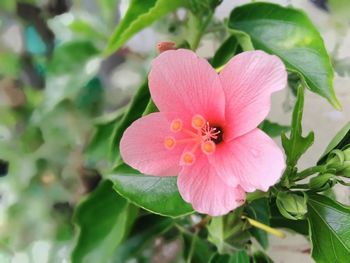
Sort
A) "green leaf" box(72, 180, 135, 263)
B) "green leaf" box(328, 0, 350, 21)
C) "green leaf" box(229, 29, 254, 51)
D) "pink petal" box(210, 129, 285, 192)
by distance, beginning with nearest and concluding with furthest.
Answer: "pink petal" box(210, 129, 285, 192) < "green leaf" box(229, 29, 254, 51) < "green leaf" box(72, 180, 135, 263) < "green leaf" box(328, 0, 350, 21)

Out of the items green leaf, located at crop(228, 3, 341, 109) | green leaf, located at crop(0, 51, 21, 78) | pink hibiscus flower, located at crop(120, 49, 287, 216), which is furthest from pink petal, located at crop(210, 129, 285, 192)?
green leaf, located at crop(0, 51, 21, 78)

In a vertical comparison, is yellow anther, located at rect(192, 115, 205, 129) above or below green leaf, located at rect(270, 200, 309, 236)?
above

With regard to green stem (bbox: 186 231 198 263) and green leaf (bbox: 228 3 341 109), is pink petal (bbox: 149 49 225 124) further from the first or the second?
green stem (bbox: 186 231 198 263)

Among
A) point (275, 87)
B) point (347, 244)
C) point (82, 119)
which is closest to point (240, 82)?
point (275, 87)

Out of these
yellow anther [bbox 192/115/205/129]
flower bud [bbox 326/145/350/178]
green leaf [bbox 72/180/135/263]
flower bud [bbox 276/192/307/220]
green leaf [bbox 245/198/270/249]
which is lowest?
green leaf [bbox 72/180/135/263]

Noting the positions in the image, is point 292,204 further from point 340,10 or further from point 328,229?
point 340,10

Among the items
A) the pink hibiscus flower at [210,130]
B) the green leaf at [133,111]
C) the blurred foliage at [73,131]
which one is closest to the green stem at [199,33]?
the blurred foliage at [73,131]

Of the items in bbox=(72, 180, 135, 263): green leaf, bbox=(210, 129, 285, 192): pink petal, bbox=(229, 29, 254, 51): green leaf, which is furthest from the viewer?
bbox=(72, 180, 135, 263): green leaf

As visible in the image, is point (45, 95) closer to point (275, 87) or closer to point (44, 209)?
point (44, 209)
